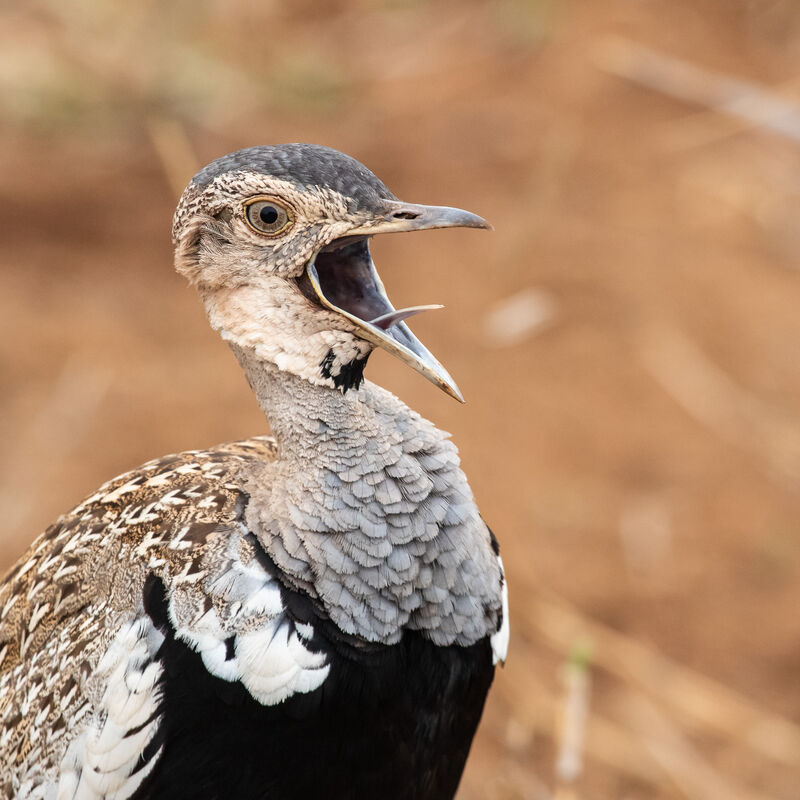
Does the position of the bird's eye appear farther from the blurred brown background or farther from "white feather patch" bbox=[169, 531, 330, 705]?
the blurred brown background

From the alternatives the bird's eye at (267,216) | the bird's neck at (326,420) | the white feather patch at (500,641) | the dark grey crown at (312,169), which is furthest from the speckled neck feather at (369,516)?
the dark grey crown at (312,169)

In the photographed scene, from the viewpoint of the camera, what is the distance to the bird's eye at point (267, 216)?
2.55 meters

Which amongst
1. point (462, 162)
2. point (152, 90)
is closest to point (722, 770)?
point (462, 162)

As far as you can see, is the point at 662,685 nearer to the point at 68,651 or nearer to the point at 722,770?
the point at 722,770

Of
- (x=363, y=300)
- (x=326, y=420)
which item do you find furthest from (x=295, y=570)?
(x=363, y=300)

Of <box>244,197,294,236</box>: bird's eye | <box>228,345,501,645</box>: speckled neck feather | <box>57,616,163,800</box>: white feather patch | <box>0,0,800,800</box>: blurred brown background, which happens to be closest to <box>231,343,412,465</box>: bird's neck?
<box>228,345,501,645</box>: speckled neck feather

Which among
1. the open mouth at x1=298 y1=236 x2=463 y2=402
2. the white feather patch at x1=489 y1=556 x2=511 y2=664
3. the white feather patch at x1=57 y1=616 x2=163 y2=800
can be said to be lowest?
the white feather patch at x1=57 y1=616 x2=163 y2=800

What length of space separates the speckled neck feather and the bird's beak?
0.61 feet

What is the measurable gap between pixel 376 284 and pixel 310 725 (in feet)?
3.26

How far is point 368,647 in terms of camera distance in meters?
2.54

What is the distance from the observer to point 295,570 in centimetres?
252

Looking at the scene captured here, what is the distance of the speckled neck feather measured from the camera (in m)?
2.52

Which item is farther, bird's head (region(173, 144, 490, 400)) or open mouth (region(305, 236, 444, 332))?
open mouth (region(305, 236, 444, 332))

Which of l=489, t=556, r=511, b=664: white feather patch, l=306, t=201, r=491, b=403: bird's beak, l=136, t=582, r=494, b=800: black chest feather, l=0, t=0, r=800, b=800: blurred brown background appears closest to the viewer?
l=306, t=201, r=491, b=403: bird's beak
